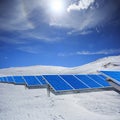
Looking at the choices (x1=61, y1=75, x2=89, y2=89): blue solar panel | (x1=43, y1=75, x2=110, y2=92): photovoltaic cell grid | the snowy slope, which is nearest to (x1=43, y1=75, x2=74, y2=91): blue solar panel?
(x1=43, y1=75, x2=110, y2=92): photovoltaic cell grid

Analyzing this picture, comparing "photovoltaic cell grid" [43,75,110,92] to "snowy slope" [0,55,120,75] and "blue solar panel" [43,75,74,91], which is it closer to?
"blue solar panel" [43,75,74,91]

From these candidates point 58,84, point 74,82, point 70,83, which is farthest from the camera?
point 74,82

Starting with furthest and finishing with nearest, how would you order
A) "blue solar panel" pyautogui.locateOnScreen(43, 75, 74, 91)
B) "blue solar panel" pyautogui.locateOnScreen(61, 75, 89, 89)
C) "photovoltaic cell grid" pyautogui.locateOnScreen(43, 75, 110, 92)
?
"blue solar panel" pyautogui.locateOnScreen(61, 75, 89, 89)
"photovoltaic cell grid" pyautogui.locateOnScreen(43, 75, 110, 92)
"blue solar panel" pyautogui.locateOnScreen(43, 75, 74, 91)

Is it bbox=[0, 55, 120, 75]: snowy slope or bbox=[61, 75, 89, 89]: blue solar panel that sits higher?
bbox=[0, 55, 120, 75]: snowy slope

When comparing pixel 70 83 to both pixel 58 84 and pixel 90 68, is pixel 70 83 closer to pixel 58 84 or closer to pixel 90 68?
pixel 58 84

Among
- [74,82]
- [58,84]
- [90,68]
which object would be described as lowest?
[58,84]

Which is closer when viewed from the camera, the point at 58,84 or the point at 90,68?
the point at 58,84

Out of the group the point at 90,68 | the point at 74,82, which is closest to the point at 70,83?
the point at 74,82

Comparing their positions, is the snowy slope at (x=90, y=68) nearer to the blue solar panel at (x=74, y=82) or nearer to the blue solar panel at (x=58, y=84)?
the blue solar panel at (x=74, y=82)

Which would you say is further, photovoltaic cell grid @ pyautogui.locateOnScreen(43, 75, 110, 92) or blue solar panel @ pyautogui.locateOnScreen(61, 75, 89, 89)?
blue solar panel @ pyautogui.locateOnScreen(61, 75, 89, 89)

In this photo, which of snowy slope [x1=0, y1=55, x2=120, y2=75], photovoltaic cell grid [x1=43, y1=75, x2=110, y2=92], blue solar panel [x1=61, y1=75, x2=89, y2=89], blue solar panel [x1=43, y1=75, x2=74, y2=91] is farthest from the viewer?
snowy slope [x1=0, y1=55, x2=120, y2=75]

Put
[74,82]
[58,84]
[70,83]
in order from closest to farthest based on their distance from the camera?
A: [58,84] → [70,83] → [74,82]

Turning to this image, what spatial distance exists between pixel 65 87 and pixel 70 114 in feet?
5.94

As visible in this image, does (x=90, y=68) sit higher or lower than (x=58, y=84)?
higher
